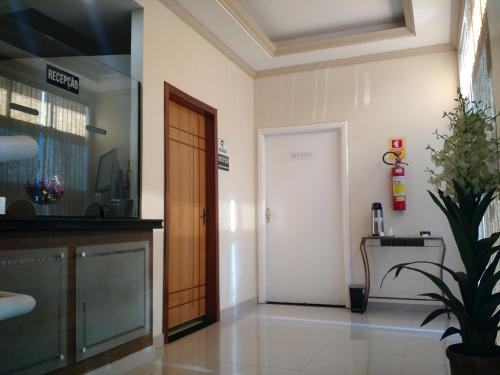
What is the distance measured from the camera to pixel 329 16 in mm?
4445

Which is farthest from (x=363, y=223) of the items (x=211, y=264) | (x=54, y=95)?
(x=54, y=95)

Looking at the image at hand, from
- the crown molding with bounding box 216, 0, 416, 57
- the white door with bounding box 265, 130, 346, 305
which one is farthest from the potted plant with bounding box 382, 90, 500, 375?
the white door with bounding box 265, 130, 346, 305

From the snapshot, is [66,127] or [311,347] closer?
[66,127]

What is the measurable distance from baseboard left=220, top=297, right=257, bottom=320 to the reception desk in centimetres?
164

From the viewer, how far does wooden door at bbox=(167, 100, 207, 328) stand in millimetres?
3795

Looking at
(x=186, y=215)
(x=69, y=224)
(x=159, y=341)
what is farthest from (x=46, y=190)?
(x=186, y=215)

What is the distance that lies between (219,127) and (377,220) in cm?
193

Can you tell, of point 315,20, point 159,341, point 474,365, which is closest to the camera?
point 474,365

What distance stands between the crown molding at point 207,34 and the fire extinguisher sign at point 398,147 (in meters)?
1.90

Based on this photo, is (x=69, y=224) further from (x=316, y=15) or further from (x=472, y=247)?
(x=316, y=15)

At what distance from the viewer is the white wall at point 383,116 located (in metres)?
4.68

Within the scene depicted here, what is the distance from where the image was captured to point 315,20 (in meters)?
4.53

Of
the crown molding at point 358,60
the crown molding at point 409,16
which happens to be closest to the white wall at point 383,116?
the crown molding at point 358,60

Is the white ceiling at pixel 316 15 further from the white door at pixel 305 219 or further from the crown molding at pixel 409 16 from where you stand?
the white door at pixel 305 219
